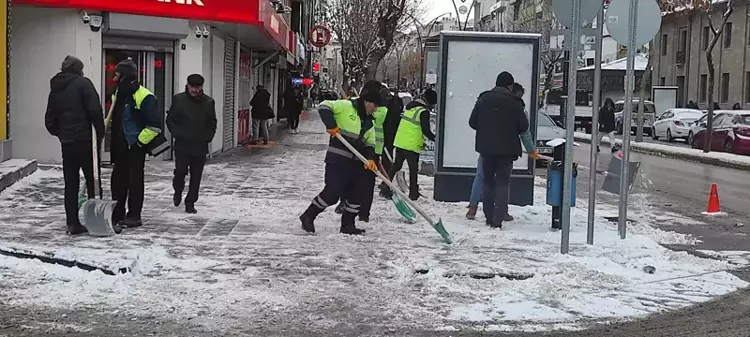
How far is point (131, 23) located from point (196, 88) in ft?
20.6

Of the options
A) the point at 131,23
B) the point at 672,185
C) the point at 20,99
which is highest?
the point at 131,23

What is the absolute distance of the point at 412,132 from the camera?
12.8m

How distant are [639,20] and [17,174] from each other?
8785 millimetres

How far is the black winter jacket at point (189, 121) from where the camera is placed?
10.9 metres

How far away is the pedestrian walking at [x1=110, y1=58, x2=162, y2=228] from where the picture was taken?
958cm

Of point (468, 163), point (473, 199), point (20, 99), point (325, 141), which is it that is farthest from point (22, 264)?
point (325, 141)

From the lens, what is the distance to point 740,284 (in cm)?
813

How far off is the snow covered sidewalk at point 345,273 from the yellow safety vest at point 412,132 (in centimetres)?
144

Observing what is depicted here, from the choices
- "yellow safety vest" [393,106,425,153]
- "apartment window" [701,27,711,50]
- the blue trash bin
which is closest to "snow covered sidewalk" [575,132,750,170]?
"yellow safety vest" [393,106,425,153]

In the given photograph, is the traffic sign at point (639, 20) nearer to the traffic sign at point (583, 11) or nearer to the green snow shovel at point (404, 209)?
the traffic sign at point (583, 11)

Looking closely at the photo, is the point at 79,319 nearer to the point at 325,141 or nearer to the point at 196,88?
the point at 196,88

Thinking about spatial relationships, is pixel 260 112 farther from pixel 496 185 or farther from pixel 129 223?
pixel 129 223

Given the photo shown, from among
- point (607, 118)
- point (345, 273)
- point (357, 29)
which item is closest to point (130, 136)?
point (345, 273)

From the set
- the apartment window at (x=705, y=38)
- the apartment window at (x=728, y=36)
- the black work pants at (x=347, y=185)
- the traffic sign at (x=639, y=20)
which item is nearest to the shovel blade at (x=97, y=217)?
the black work pants at (x=347, y=185)
